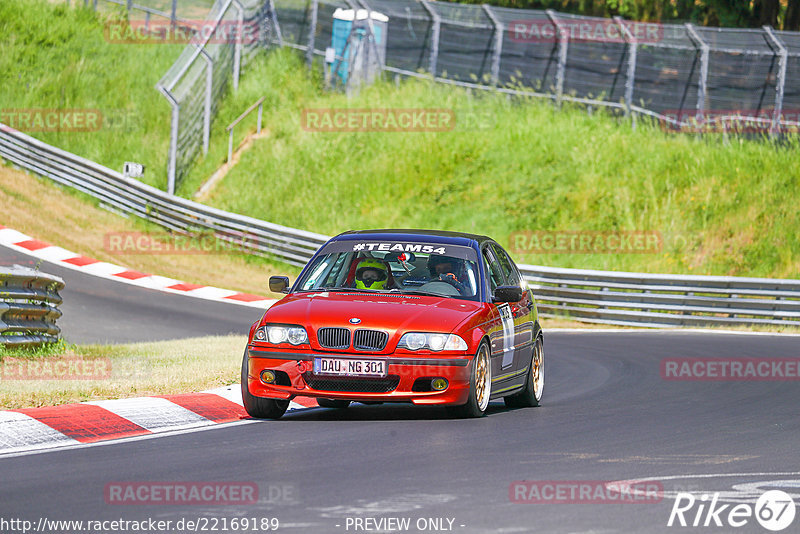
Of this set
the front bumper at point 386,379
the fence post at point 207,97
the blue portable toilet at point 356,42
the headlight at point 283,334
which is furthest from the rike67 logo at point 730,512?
the blue portable toilet at point 356,42

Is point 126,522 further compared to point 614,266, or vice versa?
point 614,266

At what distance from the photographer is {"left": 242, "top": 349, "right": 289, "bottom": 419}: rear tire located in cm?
1003

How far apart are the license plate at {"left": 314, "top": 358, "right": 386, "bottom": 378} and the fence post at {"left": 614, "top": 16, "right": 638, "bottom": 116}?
22807 millimetres

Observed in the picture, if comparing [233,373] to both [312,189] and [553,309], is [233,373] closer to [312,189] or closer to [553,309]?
[553,309]

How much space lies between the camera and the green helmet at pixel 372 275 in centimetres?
1088

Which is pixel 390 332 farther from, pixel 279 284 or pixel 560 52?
pixel 560 52

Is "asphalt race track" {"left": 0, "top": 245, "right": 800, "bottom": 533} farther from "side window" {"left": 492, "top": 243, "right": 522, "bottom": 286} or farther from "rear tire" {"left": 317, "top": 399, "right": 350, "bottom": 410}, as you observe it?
"side window" {"left": 492, "top": 243, "right": 522, "bottom": 286}

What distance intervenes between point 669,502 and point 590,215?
973 inches

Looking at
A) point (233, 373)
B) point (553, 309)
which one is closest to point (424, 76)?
point (553, 309)

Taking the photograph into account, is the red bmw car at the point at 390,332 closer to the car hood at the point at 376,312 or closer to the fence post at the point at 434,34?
the car hood at the point at 376,312

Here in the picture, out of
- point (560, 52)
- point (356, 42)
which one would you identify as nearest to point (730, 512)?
point (560, 52)

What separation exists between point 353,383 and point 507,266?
2.86m

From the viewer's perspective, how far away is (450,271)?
11008mm

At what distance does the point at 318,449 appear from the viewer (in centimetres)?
836
